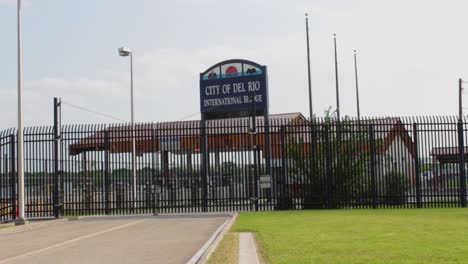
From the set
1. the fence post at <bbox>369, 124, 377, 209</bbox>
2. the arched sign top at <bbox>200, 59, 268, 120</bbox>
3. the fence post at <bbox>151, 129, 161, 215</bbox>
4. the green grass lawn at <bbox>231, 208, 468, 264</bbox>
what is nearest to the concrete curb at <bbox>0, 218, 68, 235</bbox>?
the fence post at <bbox>151, 129, 161, 215</bbox>

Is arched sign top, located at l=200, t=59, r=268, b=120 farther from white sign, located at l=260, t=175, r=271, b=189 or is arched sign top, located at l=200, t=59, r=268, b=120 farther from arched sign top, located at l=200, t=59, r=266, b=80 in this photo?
white sign, located at l=260, t=175, r=271, b=189

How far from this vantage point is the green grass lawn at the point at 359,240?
29.9 ft

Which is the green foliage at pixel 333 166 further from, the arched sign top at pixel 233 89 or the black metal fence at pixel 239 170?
the arched sign top at pixel 233 89

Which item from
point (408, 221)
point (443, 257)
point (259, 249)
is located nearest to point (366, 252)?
point (443, 257)

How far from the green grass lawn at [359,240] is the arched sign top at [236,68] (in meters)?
11.0

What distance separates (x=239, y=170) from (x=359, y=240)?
37.0 feet

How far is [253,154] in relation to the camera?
22438 millimetres

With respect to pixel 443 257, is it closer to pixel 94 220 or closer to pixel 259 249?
pixel 259 249

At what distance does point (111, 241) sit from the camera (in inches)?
542

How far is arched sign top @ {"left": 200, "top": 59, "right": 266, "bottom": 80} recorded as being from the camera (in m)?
27.1

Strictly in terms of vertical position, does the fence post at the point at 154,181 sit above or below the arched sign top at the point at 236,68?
below

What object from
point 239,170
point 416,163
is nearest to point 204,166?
point 239,170

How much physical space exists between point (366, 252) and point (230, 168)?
13093 millimetres

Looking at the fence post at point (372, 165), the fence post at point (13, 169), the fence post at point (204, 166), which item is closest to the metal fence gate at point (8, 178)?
the fence post at point (13, 169)
